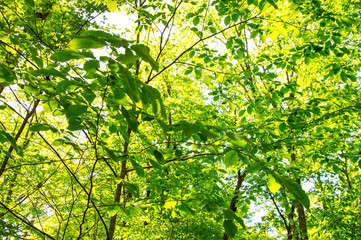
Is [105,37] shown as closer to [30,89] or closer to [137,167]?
[137,167]

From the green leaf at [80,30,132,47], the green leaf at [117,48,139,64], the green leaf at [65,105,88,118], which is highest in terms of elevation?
the green leaf at [65,105,88,118]

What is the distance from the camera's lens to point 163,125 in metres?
0.95

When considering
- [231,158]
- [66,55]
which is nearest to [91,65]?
[66,55]

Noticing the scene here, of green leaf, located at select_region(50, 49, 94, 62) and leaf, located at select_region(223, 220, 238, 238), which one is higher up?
green leaf, located at select_region(50, 49, 94, 62)

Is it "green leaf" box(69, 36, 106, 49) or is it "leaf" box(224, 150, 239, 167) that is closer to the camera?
"green leaf" box(69, 36, 106, 49)

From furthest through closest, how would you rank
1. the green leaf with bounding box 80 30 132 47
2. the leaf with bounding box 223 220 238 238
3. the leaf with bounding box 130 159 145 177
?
the leaf with bounding box 130 159 145 177, the leaf with bounding box 223 220 238 238, the green leaf with bounding box 80 30 132 47

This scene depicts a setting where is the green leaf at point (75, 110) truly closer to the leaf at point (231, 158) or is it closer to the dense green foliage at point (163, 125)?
the dense green foliage at point (163, 125)

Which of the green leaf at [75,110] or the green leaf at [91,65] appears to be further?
the green leaf at [75,110]

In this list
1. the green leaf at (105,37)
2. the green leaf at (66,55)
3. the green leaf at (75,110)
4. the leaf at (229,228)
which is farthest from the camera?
the leaf at (229,228)

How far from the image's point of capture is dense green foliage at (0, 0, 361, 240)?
3.82 feet

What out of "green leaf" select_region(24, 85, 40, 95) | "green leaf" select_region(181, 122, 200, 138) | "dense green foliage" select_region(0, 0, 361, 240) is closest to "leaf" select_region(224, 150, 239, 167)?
"dense green foliage" select_region(0, 0, 361, 240)

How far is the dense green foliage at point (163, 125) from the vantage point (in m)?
1.16

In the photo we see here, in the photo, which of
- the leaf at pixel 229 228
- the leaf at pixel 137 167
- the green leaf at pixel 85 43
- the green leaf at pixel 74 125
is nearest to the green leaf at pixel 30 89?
the green leaf at pixel 74 125

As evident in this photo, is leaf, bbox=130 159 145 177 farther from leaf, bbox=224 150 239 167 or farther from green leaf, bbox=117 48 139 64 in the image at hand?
green leaf, bbox=117 48 139 64
